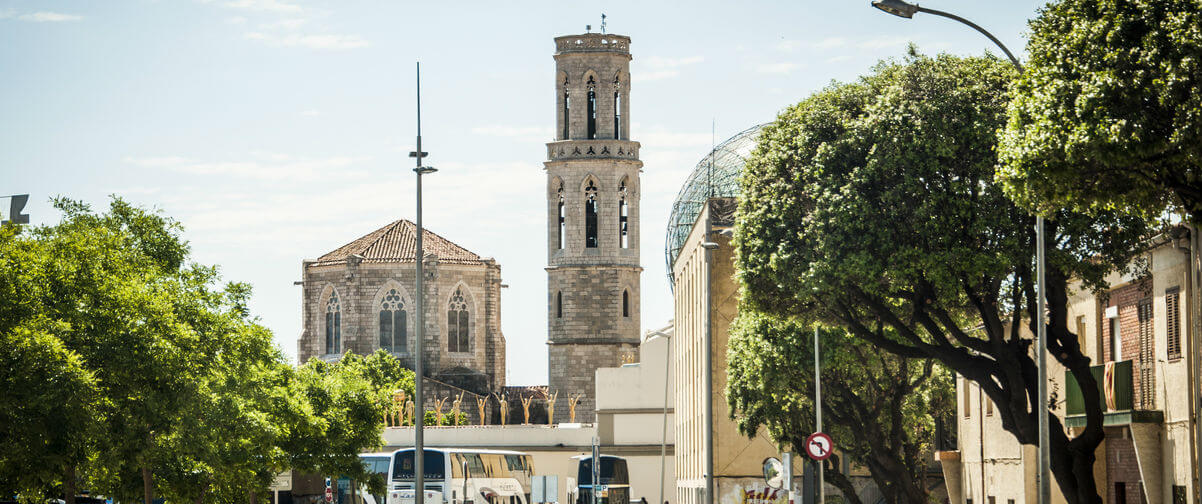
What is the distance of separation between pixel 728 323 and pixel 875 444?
602 inches

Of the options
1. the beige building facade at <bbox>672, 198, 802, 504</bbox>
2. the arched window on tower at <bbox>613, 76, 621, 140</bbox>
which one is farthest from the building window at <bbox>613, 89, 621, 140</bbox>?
the beige building facade at <bbox>672, 198, 802, 504</bbox>

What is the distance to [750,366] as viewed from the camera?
40.0 meters

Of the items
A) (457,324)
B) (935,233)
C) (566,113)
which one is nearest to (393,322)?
(457,324)

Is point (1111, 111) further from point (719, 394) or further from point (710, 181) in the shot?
point (710, 181)

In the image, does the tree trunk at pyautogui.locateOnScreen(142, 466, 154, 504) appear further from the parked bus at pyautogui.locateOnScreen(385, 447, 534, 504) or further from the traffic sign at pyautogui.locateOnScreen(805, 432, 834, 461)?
the traffic sign at pyautogui.locateOnScreen(805, 432, 834, 461)

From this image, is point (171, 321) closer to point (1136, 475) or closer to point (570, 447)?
point (1136, 475)

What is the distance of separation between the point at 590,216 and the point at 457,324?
1453cm

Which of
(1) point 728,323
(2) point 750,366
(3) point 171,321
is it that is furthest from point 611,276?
(3) point 171,321

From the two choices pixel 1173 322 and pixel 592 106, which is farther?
pixel 592 106

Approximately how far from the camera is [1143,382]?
86.0ft

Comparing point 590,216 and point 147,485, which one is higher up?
point 590,216

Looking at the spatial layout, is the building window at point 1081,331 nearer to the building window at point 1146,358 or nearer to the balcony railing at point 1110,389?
the balcony railing at point 1110,389

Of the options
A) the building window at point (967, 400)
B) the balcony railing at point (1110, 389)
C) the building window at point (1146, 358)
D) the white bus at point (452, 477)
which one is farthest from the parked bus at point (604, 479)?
the building window at point (1146, 358)

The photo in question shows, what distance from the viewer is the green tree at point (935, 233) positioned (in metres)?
24.4
